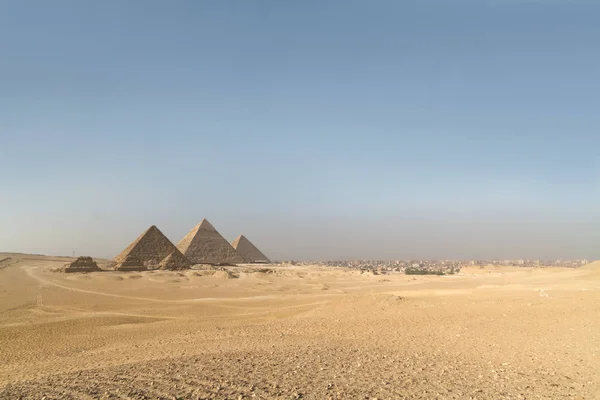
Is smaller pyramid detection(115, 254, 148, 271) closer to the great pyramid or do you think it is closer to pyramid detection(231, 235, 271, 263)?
the great pyramid

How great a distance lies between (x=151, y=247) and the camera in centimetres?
6594

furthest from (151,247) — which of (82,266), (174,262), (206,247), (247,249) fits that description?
(247,249)

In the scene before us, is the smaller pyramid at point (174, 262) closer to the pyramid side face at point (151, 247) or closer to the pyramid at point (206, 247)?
the pyramid side face at point (151, 247)

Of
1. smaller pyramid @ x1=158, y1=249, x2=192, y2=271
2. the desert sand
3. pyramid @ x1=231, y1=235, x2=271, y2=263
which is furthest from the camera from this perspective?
pyramid @ x1=231, y1=235, x2=271, y2=263

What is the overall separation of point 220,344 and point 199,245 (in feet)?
238

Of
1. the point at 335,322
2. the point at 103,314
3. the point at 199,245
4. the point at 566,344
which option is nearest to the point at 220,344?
the point at 335,322

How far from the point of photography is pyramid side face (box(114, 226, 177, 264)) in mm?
64625

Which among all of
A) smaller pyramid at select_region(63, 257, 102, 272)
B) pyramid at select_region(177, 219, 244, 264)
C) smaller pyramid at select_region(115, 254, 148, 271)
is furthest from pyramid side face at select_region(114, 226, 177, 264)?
pyramid at select_region(177, 219, 244, 264)

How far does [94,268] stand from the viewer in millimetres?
56844

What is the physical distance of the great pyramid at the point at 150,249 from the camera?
209 ft

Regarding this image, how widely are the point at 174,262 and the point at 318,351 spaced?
180 feet

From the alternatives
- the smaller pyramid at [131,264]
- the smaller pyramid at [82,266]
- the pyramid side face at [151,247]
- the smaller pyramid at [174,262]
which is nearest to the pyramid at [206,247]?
the pyramid side face at [151,247]

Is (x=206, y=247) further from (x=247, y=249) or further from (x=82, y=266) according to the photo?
(x=82, y=266)

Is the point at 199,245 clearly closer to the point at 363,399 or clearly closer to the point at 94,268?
the point at 94,268
